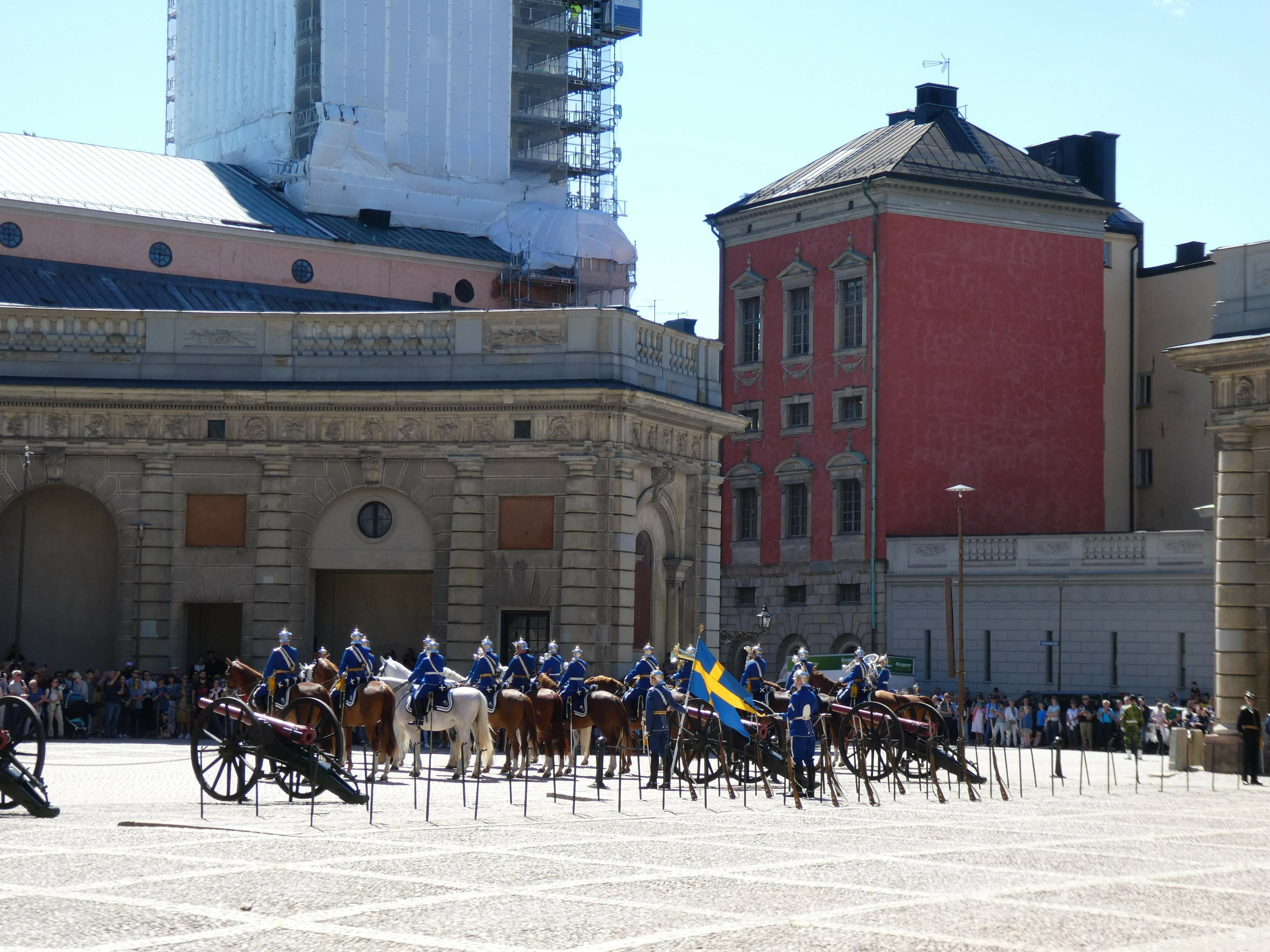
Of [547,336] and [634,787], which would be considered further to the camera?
[547,336]

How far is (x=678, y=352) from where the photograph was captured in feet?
142

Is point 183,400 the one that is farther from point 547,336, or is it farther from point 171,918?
point 171,918

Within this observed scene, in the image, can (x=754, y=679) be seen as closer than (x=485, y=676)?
No

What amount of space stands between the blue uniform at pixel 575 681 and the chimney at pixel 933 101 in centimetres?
3836

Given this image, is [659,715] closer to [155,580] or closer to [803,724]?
[803,724]

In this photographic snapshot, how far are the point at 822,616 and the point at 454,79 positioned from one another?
21.4 m

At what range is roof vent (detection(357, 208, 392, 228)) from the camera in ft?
188

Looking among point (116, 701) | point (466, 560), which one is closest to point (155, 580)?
point (116, 701)

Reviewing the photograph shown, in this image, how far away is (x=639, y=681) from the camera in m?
29.5

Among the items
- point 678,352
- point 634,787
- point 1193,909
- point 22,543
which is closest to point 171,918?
point 1193,909

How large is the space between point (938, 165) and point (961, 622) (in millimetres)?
22089

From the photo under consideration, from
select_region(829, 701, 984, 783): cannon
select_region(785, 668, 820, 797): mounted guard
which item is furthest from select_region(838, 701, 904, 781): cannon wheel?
select_region(785, 668, 820, 797): mounted guard

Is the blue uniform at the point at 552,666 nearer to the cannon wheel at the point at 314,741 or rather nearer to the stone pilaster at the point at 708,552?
the cannon wheel at the point at 314,741

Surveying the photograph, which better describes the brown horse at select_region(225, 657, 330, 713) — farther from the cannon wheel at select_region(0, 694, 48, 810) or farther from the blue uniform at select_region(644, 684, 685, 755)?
the blue uniform at select_region(644, 684, 685, 755)
